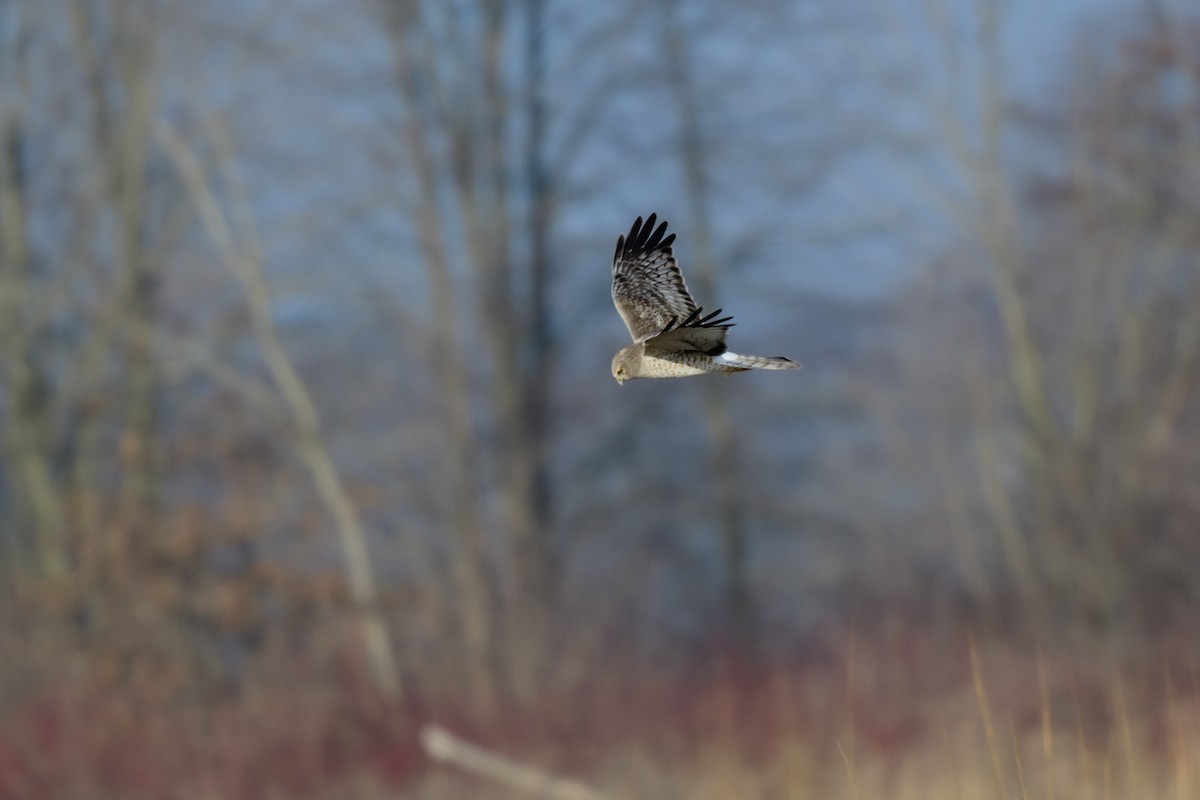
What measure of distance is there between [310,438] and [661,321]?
9.28 m

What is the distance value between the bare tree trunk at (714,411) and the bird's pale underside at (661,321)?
31.1 feet

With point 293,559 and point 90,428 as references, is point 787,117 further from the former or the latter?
point 90,428

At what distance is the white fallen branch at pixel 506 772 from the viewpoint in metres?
6.36

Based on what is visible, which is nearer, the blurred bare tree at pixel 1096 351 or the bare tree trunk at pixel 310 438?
the bare tree trunk at pixel 310 438

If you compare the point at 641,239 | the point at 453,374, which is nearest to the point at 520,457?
the point at 453,374

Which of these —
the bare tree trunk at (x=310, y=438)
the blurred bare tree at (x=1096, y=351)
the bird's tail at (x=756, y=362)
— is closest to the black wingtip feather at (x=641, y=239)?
the bird's tail at (x=756, y=362)

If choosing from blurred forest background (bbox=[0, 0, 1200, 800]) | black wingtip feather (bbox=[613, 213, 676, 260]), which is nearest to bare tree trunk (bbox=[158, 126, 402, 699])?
blurred forest background (bbox=[0, 0, 1200, 800])

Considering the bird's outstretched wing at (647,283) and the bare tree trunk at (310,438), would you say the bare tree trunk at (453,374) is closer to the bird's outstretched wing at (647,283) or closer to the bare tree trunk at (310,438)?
the bare tree trunk at (310,438)

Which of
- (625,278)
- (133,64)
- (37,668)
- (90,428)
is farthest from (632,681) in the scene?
(625,278)

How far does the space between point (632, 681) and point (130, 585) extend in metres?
3.81

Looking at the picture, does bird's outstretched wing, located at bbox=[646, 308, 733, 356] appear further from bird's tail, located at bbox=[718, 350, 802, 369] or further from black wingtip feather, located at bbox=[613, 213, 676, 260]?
black wingtip feather, located at bbox=[613, 213, 676, 260]

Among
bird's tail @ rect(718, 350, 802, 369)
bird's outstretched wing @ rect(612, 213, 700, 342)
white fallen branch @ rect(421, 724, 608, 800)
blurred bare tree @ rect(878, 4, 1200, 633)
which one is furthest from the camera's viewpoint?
blurred bare tree @ rect(878, 4, 1200, 633)

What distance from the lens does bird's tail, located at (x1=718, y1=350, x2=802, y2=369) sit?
1017 mm

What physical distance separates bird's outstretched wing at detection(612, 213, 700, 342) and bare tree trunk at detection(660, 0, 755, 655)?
9.46m
